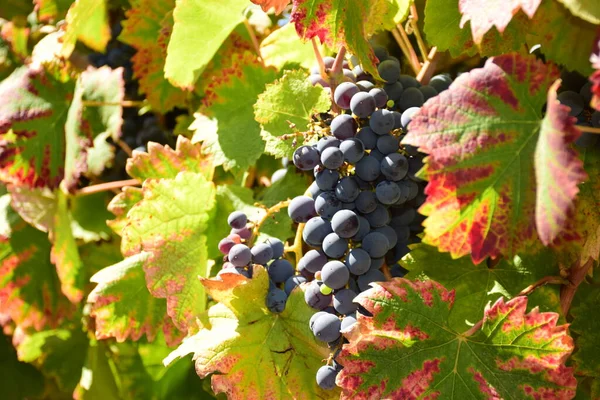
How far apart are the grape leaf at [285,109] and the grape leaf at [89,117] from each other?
351 mm

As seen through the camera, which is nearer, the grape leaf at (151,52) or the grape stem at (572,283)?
the grape stem at (572,283)

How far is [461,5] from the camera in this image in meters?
0.57

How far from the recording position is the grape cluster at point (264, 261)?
707 millimetres

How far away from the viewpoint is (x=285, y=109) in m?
0.75

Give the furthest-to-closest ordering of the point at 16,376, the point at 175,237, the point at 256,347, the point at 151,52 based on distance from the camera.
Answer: the point at 16,376
the point at 151,52
the point at 175,237
the point at 256,347

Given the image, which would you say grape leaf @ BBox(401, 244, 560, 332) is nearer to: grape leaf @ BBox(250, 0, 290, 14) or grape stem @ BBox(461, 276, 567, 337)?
grape stem @ BBox(461, 276, 567, 337)

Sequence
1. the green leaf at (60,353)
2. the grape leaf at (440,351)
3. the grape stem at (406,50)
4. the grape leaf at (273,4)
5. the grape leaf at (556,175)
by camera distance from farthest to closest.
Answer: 1. the green leaf at (60,353)
2. the grape stem at (406,50)
3. the grape leaf at (273,4)
4. the grape leaf at (440,351)
5. the grape leaf at (556,175)

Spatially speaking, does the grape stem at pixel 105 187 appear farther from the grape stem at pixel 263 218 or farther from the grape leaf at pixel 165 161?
the grape stem at pixel 263 218

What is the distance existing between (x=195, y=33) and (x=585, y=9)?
21.3 inches

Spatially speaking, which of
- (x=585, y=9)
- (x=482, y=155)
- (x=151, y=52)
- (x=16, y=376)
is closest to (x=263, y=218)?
(x=482, y=155)

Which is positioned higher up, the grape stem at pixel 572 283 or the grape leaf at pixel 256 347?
the grape stem at pixel 572 283

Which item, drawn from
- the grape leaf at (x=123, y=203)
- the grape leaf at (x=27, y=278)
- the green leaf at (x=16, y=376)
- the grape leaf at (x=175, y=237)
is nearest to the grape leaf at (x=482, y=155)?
the grape leaf at (x=175, y=237)

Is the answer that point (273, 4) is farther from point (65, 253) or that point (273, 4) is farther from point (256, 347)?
point (65, 253)

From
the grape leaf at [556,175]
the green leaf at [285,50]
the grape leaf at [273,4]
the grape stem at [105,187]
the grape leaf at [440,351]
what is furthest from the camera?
the grape stem at [105,187]
